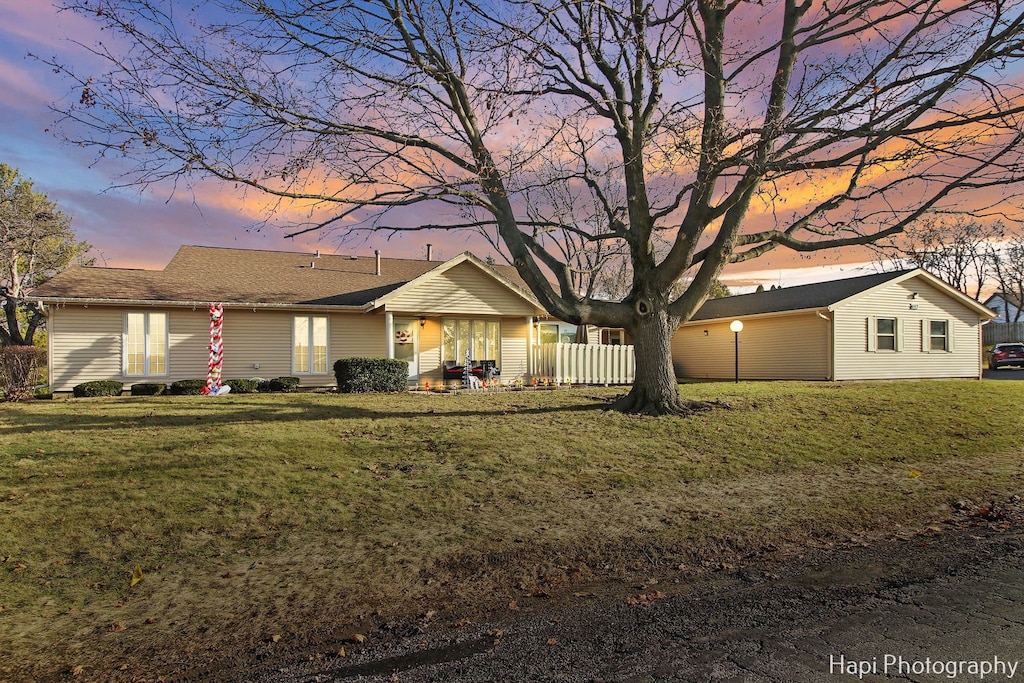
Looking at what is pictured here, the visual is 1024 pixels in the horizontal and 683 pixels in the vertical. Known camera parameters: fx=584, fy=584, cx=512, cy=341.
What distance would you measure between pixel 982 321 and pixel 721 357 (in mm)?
11781

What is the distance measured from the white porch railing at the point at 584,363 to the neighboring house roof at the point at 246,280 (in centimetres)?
228

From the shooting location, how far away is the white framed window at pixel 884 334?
79.2 feet

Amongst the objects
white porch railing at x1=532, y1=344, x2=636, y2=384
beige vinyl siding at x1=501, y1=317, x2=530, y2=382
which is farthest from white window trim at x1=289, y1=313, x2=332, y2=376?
white porch railing at x1=532, y1=344, x2=636, y2=384

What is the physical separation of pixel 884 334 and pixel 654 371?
17935 mm

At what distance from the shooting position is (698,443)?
9.69m

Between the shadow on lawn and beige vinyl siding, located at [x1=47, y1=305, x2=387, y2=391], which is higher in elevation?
beige vinyl siding, located at [x1=47, y1=305, x2=387, y2=391]

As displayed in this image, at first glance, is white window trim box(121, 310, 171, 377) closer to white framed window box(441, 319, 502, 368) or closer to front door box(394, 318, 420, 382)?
front door box(394, 318, 420, 382)

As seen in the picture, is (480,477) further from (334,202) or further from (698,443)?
(334,202)

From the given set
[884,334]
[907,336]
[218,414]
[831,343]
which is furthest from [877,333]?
[218,414]

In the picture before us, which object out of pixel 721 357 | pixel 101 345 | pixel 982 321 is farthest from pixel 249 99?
pixel 982 321

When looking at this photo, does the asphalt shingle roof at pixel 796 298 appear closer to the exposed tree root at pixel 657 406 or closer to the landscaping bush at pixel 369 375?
the exposed tree root at pixel 657 406

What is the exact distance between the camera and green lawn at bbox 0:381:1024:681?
4270 mm

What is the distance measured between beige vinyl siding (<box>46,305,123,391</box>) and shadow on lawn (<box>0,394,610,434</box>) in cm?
476

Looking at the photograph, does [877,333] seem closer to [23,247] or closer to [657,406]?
[657,406]
